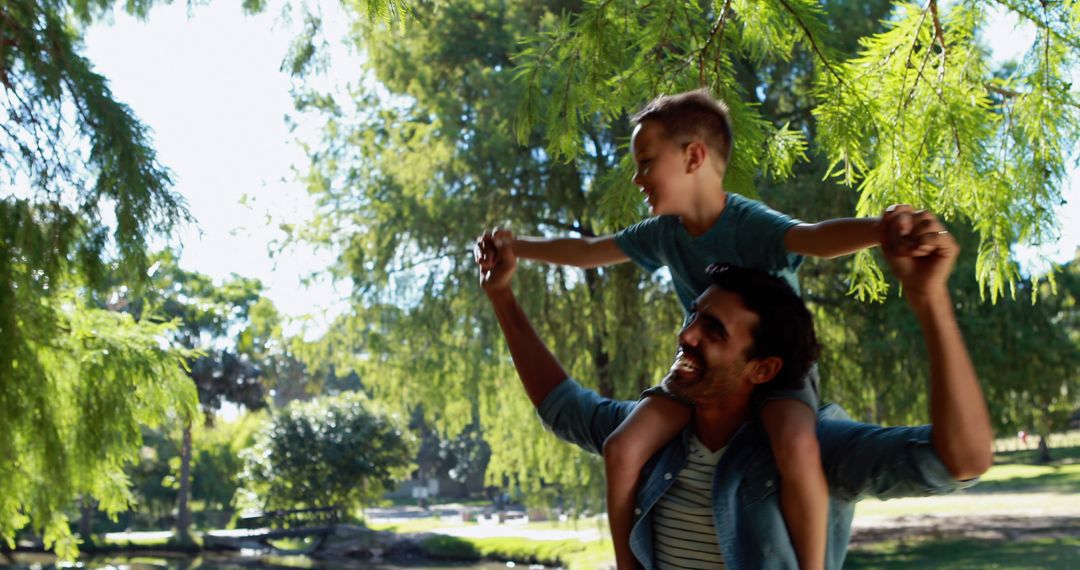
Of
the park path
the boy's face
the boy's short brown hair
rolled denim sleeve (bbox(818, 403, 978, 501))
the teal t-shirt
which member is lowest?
the park path

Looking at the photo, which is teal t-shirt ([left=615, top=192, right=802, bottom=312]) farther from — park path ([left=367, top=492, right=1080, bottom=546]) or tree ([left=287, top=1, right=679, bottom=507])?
park path ([left=367, top=492, right=1080, bottom=546])

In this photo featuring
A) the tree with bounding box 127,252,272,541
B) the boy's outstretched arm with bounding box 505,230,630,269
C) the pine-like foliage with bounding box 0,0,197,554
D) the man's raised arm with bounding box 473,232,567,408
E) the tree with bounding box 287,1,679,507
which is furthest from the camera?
the tree with bounding box 127,252,272,541

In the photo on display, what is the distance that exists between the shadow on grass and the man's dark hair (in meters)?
11.6

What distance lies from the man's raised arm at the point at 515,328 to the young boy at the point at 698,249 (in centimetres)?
3

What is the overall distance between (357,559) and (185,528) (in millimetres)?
5395

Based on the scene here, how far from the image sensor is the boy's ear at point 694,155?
5.25ft

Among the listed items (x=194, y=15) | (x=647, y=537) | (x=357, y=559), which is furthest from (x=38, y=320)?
(x=357, y=559)

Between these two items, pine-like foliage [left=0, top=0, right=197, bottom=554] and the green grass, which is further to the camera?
the green grass

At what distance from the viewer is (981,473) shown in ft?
3.43

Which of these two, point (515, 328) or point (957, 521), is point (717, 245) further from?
point (957, 521)

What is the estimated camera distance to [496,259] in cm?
149

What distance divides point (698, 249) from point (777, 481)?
46 cm

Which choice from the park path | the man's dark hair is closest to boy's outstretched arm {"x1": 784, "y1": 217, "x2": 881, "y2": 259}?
the man's dark hair

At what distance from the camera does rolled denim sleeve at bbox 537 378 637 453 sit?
1411 mm
